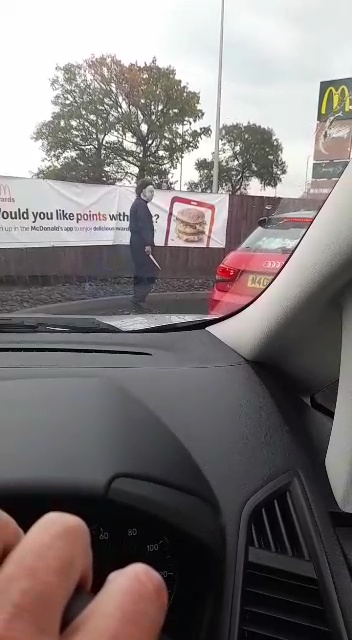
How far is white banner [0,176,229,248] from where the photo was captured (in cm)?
388

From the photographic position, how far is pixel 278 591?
168 cm

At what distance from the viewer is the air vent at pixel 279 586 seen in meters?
1.63

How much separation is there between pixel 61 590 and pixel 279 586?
1220 mm

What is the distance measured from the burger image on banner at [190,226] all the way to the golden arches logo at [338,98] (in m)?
1.71

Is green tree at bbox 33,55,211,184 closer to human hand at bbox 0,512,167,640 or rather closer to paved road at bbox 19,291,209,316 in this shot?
paved road at bbox 19,291,209,316

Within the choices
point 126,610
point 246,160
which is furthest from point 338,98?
point 126,610

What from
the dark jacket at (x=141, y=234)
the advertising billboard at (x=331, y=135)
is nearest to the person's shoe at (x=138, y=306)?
the dark jacket at (x=141, y=234)

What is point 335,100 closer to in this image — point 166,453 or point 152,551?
point 166,453

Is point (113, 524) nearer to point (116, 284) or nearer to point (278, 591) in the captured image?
point (278, 591)

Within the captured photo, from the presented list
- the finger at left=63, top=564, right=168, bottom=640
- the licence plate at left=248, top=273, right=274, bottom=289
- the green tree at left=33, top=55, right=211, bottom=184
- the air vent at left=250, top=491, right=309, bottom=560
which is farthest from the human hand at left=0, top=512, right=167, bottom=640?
the green tree at left=33, top=55, right=211, bottom=184

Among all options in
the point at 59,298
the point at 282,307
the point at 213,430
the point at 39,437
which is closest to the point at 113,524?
the point at 39,437

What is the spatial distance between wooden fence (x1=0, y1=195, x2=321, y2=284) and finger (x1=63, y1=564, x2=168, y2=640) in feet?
7.35

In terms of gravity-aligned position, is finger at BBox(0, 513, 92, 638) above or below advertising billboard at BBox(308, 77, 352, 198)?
below

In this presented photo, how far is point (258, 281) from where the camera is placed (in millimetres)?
2365
